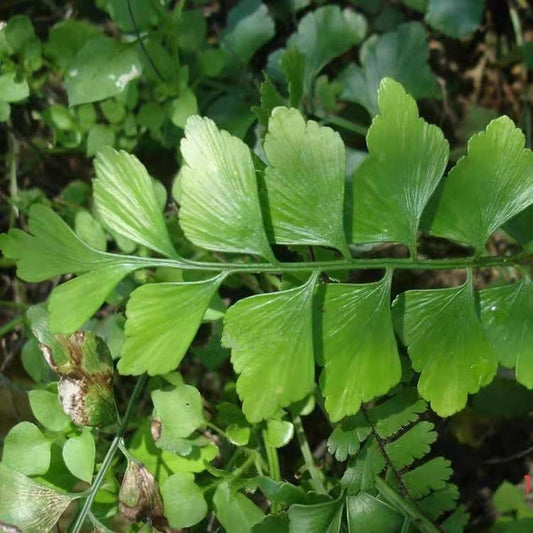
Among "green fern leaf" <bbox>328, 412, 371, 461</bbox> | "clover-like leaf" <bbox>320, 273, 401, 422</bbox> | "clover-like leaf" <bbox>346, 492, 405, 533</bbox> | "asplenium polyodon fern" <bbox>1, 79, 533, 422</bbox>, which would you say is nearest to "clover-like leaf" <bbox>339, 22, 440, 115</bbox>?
"asplenium polyodon fern" <bbox>1, 79, 533, 422</bbox>

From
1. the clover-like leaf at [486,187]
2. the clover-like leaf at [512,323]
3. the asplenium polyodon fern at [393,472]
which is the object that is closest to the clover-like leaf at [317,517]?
the asplenium polyodon fern at [393,472]

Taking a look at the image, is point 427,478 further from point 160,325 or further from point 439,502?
point 160,325

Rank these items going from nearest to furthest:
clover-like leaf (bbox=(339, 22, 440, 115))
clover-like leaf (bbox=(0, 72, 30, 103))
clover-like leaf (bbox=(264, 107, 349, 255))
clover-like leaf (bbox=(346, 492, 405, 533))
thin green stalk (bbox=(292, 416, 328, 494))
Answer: clover-like leaf (bbox=(264, 107, 349, 255)), clover-like leaf (bbox=(346, 492, 405, 533)), thin green stalk (bbox=(292, 416, 328, 494)), clover-like leaf (bbox=(0, 72, 30, 103)), clover-like leaf (bbox=(339, 22, 440, 115))

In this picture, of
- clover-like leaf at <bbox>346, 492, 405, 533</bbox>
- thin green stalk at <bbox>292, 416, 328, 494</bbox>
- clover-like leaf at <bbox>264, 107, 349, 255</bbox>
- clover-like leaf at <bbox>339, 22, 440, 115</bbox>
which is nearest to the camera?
clover-like leaf at <bbox>264, 107, 349, 255</bbox>

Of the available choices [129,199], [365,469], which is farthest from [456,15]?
[365,469]

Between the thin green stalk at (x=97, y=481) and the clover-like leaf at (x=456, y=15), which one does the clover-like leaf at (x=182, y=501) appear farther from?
the clover-like leaf at (x=456, y=15)

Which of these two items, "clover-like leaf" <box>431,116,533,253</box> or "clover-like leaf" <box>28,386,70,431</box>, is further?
"clover-like leaf" <box>28,386,70,431</box>

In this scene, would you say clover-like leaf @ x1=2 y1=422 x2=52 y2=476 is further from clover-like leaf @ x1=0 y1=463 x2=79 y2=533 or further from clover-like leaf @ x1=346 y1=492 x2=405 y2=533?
clover-like leaf @ x1=346 y1=492 x2=405 y2=533
